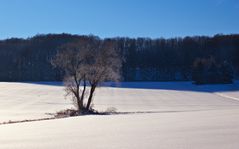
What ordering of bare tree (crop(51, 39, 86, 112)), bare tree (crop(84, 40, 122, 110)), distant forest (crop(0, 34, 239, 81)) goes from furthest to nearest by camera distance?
distant forest (crop(0, 34, 239, 81)) → bare tree (crop(84, 40, 122, 110)) → bare tree (crop(51, 39, 86, 112))

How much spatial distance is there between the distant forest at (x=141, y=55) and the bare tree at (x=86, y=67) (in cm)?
8218

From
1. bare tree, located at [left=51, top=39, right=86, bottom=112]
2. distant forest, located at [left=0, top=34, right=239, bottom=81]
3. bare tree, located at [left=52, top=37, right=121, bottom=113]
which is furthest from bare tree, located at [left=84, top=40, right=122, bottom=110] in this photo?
distant forest, located at [left=0, top=34, right=239, bottom=81]

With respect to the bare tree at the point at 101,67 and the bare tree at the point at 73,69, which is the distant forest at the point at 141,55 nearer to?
the bare tree at the point at 73,69

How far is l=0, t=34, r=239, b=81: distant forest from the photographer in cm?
13712

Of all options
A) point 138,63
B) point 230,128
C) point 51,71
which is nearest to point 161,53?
point 138,63

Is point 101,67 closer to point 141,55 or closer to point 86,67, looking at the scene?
point 86,67

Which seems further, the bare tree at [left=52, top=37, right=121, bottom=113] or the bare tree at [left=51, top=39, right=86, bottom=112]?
the bare tree at [left=52, top=37, right=121, bottom=113]

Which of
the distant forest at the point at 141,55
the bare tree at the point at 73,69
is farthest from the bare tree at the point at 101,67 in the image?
the distant forest at the point at 141,55

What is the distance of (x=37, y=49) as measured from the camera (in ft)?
510

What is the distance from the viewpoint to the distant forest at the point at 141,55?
137125 millimetres

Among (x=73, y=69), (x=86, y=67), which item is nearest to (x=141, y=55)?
(x=73, y=69)

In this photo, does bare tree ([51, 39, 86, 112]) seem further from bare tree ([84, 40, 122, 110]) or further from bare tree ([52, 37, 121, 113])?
bare tree ([84, 40, 122, 110])

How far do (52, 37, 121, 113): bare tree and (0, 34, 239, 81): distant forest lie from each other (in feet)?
270

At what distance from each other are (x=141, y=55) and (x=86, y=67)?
107995mm
